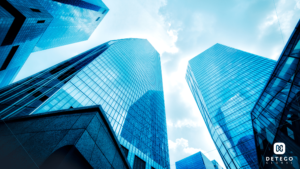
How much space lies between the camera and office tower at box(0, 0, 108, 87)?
78.1 ft

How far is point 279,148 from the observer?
1092cm

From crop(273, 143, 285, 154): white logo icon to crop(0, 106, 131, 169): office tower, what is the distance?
13354mm

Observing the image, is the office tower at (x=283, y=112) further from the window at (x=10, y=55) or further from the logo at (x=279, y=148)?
the window at (x=10, y=55)

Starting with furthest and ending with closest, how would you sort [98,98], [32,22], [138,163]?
1. [98,98]
2. [138,163]
3. [32,22]

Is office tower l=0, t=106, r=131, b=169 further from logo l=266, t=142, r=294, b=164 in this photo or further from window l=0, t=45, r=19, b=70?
window l=0, t=45, r=19, b=70

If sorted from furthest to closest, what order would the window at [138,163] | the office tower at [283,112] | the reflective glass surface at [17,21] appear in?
1. the window at [138,163]
2. the reflective glass surface at [17,21]
3. the office tower at [283,112]

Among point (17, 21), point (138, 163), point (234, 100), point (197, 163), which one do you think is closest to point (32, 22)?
point (17, 21)

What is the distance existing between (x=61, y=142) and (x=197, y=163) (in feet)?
314

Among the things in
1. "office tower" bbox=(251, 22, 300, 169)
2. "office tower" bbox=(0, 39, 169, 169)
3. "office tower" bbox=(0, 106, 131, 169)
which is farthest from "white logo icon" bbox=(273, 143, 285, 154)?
"office tower" bbox=(0, 39, 169, 169)

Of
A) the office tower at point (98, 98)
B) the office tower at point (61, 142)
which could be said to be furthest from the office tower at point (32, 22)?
the office tower at point (61, 142)

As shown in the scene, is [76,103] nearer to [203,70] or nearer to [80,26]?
[80,26]

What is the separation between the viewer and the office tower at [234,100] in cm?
2700

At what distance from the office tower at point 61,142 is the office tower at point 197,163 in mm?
87575

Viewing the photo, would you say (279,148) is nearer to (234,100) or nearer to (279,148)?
(279,148)
